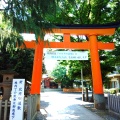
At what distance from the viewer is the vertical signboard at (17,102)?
25.3ft

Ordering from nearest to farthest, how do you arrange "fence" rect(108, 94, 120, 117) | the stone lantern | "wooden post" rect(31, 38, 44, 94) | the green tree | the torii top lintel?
the stone lantern < "fence" rect(108, 94, 120, 117) < "wooden post" rect(31, 38, 44, 94) < the torii top lintel < the green tree

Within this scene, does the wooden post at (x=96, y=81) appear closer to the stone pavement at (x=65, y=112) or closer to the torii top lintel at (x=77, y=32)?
the torii top lintel at (x=77, y=32)

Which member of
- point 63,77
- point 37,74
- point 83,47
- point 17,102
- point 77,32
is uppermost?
point 77,32

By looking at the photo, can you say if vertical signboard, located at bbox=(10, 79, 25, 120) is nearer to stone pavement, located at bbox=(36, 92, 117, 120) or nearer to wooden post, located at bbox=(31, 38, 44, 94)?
stone pavement, located at bbox=(36, 92, 117, 120)

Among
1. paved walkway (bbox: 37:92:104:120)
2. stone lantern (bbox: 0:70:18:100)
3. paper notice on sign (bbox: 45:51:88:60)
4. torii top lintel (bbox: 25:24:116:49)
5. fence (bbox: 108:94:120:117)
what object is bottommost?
paved walkway (bbox: 37:92:104:120)

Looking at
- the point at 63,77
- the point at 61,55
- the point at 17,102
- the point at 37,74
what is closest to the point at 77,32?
the point at 61,55

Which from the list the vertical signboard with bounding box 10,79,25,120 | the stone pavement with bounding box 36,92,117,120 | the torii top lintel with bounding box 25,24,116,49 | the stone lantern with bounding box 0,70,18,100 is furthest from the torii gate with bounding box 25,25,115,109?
the vertical signboard with bounding box 10,79,25,120

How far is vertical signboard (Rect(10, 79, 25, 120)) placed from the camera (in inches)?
303

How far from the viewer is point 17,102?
788 cm

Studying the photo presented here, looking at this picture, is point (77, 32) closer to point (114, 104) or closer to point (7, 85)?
point (114, 104)

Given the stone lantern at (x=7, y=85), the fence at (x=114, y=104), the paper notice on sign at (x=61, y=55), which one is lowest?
the fence at (x=114, y=104)

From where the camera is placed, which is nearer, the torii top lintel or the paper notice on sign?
the paper notice on sign

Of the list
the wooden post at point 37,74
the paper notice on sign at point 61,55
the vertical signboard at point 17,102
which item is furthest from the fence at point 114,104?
the vertical signboard at point 17,102

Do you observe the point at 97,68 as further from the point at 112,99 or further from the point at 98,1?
the point at 98,1
